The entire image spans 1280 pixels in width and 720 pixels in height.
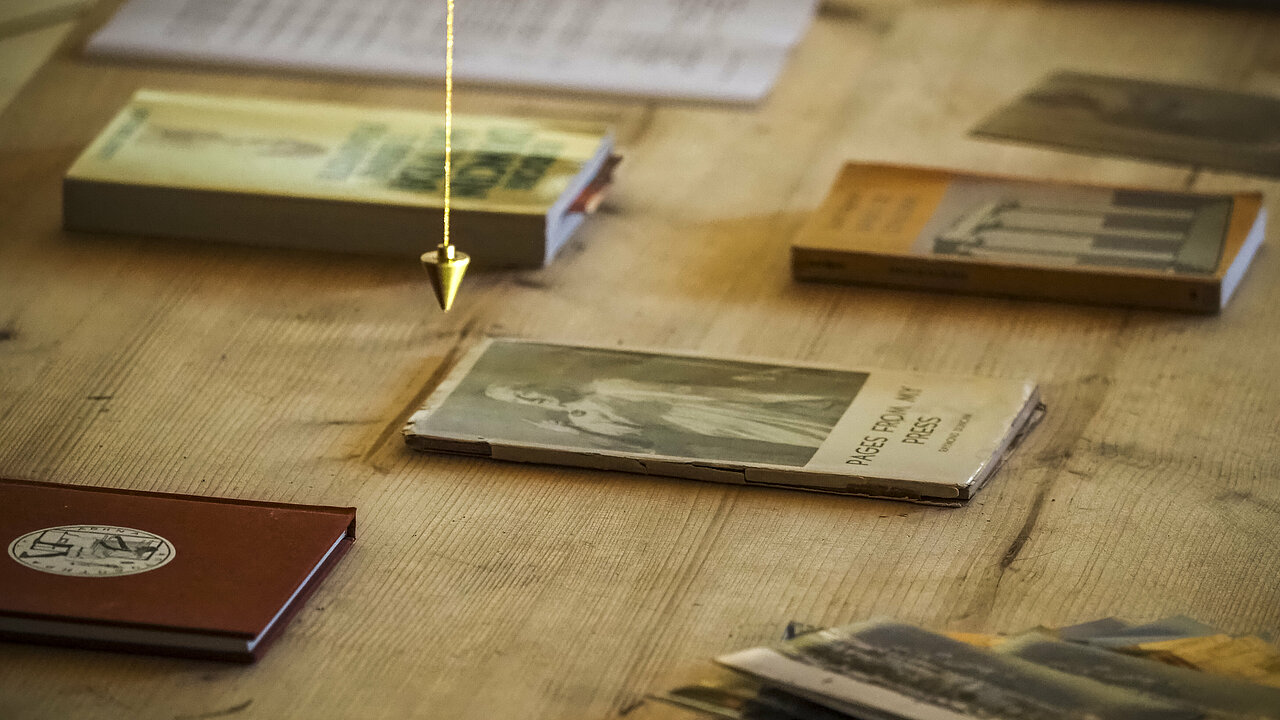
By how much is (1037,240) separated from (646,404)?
40 cm

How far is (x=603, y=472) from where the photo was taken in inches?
37.8

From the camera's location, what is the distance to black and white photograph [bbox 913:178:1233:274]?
3.96ft

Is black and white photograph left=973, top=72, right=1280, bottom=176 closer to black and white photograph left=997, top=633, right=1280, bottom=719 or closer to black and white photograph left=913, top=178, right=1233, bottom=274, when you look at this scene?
black and white photograph left=913, top=178, right=1233, bottom=274

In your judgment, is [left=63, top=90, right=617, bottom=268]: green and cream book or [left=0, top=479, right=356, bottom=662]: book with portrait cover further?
[left=63, top=90, right=617, bottom=268]: green and cream book

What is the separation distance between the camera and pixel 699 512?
0.91 metres

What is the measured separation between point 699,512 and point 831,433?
11 cm

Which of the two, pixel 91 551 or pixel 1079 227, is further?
pixel 1079 227

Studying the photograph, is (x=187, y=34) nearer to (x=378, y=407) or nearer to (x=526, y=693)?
(x=378, y=407)

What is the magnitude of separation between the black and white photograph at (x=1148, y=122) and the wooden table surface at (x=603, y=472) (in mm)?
37

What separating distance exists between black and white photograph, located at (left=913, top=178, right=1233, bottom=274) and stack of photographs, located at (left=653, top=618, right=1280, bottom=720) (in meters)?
0.48

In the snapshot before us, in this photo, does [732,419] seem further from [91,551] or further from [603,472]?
[91,551]

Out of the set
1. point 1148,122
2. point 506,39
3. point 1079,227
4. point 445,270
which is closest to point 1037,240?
point 1079,227

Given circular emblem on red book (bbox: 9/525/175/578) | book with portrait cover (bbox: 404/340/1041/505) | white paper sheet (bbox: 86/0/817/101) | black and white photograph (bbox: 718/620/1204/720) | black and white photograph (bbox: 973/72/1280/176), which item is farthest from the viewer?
white paper sheet (bbox: 86/0/817/101)

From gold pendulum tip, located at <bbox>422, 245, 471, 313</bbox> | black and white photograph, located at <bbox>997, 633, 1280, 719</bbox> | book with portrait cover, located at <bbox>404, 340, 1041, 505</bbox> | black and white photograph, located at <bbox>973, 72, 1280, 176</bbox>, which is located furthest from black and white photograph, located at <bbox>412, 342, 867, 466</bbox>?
black and white photograph, located at <bbox>973, 72, 1280, 176</bbox>
